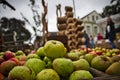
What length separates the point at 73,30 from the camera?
14055 mm

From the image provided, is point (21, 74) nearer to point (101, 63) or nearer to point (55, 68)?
point (55, 68)

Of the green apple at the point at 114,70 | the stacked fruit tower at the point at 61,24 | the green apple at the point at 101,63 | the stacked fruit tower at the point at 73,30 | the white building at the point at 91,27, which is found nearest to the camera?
the green apple at the point at 114,70

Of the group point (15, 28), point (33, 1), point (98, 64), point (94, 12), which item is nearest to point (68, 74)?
point (98, 64)

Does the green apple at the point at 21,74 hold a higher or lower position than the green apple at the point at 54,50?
lower

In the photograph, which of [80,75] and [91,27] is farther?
[91,27]

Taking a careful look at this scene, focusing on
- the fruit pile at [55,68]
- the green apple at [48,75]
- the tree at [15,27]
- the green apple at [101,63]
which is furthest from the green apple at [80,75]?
the tree at [15,27]

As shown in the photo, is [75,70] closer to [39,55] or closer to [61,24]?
[39,55]

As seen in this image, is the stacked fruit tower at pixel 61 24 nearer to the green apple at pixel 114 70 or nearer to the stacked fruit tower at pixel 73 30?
the stacked fruit tower at pixel 73 30

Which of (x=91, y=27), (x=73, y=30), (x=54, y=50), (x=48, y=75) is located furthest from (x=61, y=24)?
(x=91, y=27)

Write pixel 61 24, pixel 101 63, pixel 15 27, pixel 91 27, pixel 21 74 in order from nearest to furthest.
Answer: pixel 21 74
pixel 101 63
pixel 61 24
pixel 15 27
pixel 91 27

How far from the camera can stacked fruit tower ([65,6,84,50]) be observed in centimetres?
1379

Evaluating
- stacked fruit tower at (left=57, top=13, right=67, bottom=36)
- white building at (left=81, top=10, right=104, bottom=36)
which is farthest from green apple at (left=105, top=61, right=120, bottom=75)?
white building at (left=81, top=10, right=104, bottom=36)

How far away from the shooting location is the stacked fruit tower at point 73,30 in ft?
45.2

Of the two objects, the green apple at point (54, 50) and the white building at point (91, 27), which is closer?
the green apple at point (54, 50)
